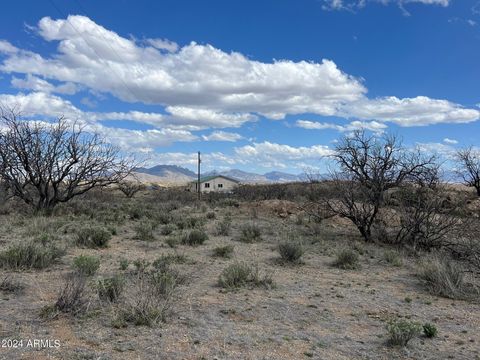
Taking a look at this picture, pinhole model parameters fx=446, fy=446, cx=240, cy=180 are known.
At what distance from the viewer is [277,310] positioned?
6809mm

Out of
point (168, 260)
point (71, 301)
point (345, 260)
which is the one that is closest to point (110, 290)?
point (71, 301)

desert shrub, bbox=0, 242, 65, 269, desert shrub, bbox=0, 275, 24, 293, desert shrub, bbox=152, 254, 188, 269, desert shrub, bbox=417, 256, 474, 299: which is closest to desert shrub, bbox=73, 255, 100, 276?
desert shrub, bbox=0, 242, 65, 269

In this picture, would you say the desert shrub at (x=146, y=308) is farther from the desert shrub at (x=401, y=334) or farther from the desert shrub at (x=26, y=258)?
the desert shrub at (x=26, y=258)

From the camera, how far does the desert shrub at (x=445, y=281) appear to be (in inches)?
321

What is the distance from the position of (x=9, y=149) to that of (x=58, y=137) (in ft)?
6.98

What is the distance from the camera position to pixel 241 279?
8.35m

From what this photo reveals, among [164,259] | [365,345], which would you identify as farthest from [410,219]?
[365,345]

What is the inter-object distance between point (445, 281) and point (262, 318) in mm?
4041

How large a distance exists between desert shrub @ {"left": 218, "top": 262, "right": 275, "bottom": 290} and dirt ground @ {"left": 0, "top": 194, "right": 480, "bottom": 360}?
8.7 inches

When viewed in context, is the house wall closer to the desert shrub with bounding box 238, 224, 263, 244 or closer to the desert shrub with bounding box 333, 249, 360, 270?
the desert shrub with bounding box 238, 224, 263, 244

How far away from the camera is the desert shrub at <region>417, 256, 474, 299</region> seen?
8.16 meters

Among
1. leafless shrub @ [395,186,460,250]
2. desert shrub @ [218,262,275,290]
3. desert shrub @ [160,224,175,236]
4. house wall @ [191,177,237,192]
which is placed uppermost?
house wall @ [191,177,237,192]

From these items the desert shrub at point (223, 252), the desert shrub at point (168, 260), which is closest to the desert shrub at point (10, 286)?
the desert shrub at point (168, 260)

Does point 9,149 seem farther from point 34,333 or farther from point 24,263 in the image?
point 34,333
